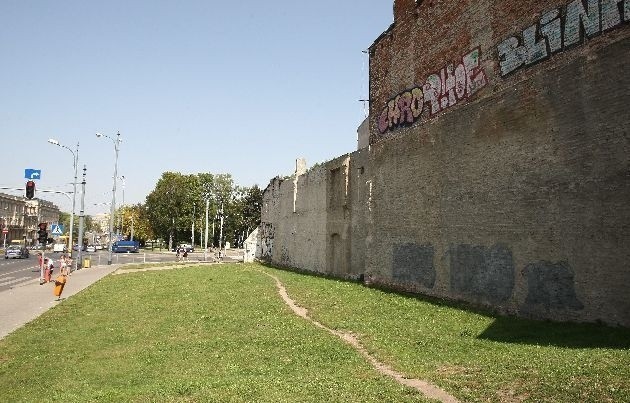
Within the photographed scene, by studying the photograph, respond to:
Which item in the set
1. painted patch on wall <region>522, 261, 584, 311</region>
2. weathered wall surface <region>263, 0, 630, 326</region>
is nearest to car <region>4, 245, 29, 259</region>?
weathered wall surface <region>263, 0, 630, 326</region>

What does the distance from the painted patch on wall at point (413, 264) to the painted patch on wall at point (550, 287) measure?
4547mm

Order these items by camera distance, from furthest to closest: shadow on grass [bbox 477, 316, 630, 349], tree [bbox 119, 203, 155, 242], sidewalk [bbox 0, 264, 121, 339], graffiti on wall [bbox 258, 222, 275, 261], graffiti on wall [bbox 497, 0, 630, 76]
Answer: tree [bbox 119, 203, 155, 242]
graffiti on wall [bbox 258, 222, 275, 261]
sidewalk [bbox 0, 264, 121, 339]
graffiti on wall [bbox 497, 0, 630, 76]
shadow on grass [bbox 477, 316, 630, 349]

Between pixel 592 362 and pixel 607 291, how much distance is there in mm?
3786

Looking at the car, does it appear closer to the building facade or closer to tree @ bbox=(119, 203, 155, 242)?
tree @ bbox=(119, 203, 155, 242)

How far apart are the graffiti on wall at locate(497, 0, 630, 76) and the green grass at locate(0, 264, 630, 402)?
6624mm

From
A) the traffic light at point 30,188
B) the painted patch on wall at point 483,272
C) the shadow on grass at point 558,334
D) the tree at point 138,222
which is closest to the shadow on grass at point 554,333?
the shadow on grass at point 558,334

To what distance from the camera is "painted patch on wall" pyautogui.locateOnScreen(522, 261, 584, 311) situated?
11.1 metres

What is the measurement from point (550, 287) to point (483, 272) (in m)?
2.51

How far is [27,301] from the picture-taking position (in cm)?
1892

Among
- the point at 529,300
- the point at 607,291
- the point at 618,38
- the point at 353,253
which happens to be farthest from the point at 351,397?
the point at 353,253

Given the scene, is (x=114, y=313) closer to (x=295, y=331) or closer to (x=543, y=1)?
(x=295, y=331)

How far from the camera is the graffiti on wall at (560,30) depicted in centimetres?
1107

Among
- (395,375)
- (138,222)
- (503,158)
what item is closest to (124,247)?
(138,222)

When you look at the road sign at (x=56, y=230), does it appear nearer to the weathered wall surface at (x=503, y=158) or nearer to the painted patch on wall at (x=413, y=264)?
the weathered wall surface at (x=503, y=158)
